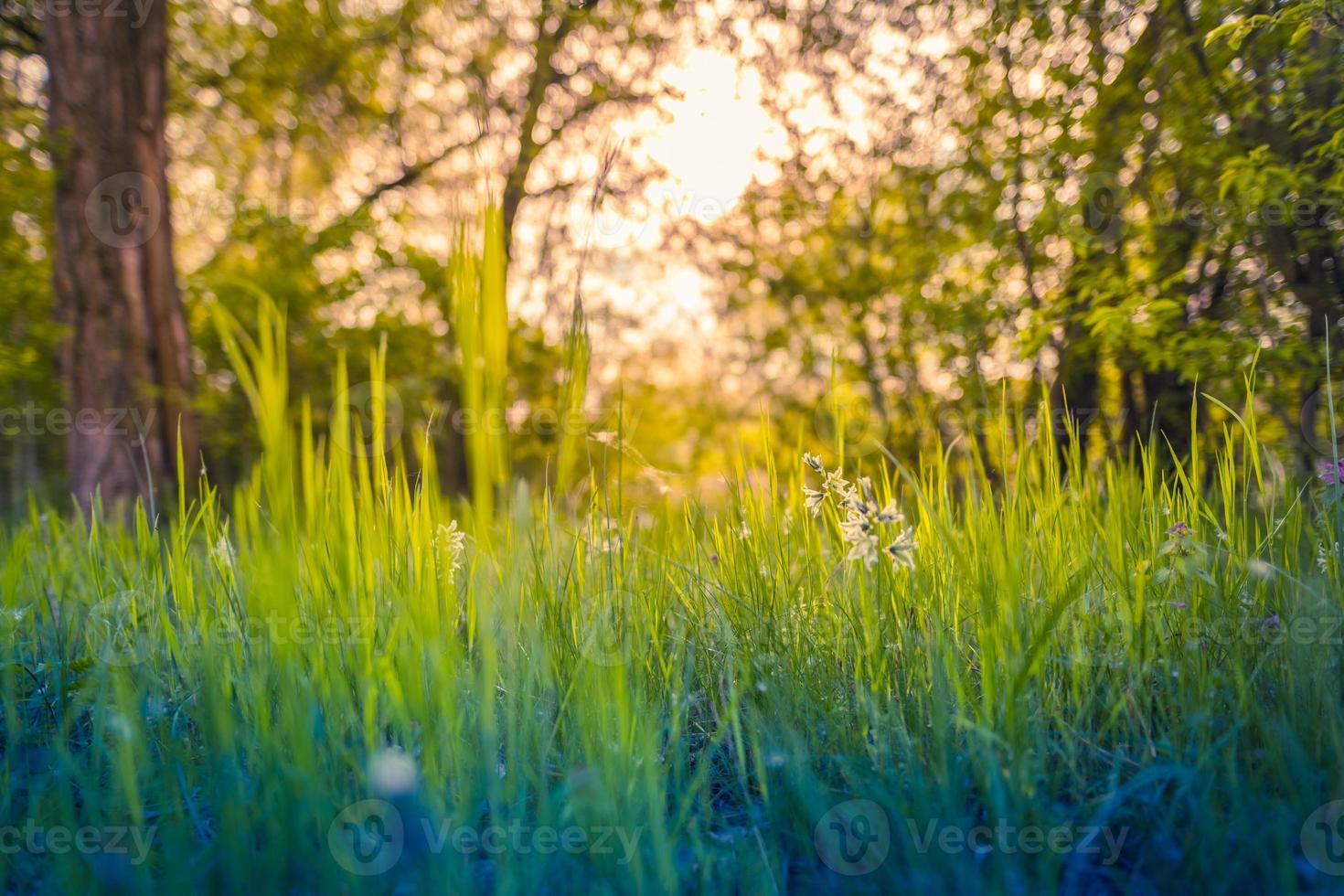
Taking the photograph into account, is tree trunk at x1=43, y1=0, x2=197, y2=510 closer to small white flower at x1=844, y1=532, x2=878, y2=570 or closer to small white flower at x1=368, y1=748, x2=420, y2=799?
small white flower at x1=368, y1=748, x2=420, y2=799

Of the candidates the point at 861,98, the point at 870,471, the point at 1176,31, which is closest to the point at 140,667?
the point at 870,471

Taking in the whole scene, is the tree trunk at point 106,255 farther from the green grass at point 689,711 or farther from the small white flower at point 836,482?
the small white flower at point 836,482

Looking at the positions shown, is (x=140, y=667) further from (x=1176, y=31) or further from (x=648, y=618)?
(x=1176, y=31)

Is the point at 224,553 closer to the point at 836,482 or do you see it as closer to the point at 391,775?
the point at 391,775

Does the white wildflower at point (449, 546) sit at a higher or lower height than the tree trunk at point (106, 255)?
lower

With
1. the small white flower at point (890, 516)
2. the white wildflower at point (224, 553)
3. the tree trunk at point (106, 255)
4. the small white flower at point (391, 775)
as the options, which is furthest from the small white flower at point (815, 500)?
the tree trunk at point (106, 255)

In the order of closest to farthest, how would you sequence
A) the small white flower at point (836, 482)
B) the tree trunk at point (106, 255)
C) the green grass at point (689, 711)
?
the green grass at point (689, 711)
the small white flower at point (836, 482)
the tree trunk at point (106, 255)

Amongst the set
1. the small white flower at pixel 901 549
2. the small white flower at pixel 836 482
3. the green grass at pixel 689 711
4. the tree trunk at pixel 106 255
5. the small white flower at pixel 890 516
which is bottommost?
the green grass at pixel 689 711

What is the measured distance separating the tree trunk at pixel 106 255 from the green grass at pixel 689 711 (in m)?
4.15

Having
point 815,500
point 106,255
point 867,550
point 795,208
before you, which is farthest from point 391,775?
point 795,208

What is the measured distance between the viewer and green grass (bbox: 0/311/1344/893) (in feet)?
3.82

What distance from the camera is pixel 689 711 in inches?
70.4

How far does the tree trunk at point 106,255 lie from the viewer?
5395mm

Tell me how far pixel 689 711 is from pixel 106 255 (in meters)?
6.14
